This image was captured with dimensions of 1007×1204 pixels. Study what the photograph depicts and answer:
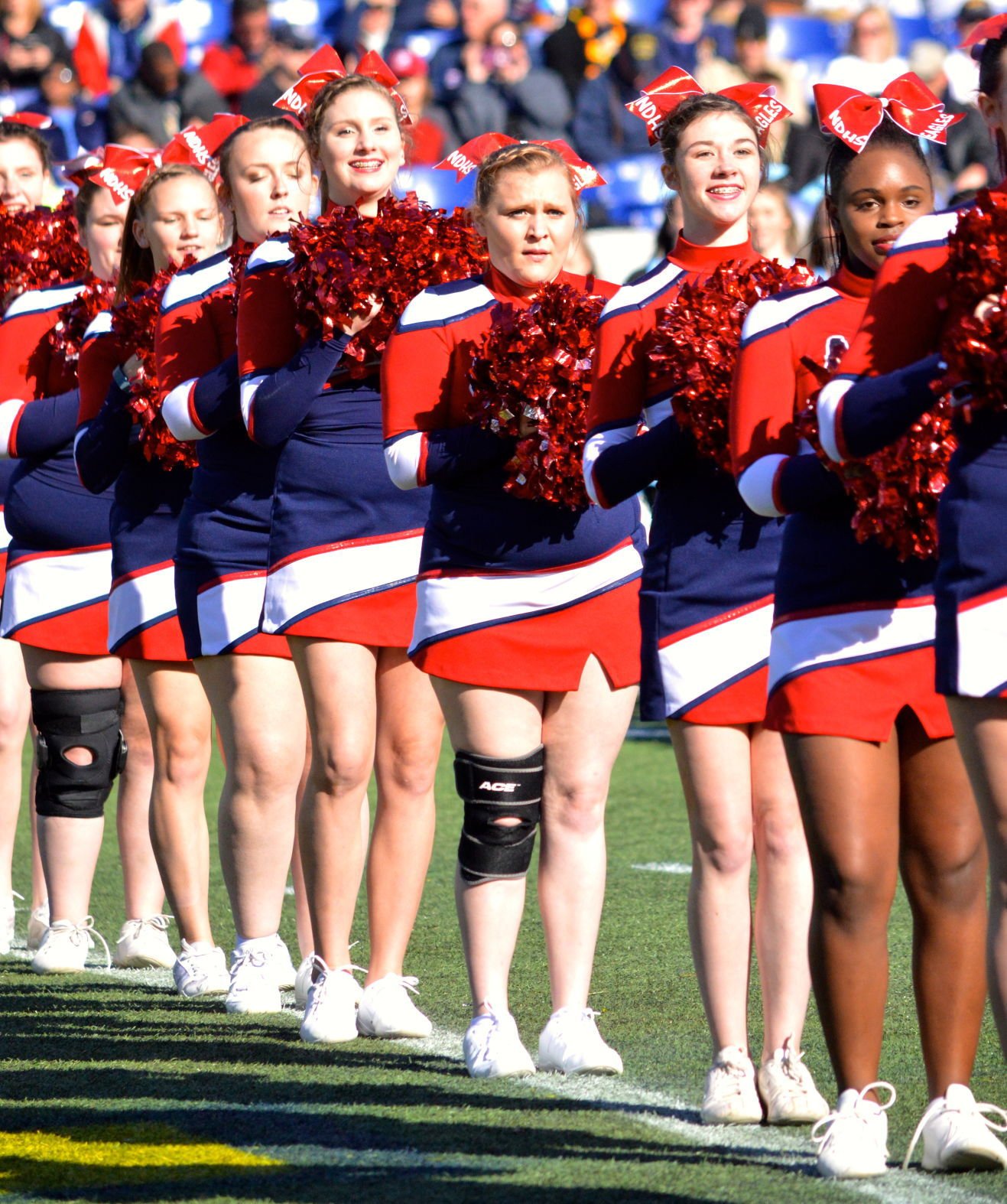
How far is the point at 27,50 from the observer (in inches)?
671

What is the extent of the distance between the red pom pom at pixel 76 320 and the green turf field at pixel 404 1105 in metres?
1.70

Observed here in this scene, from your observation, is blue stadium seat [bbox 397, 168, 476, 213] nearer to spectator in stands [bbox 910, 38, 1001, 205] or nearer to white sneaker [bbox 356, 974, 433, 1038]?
spectator in stands [bbox 910, 38, 1001, 205]

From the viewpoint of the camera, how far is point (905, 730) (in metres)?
3.53

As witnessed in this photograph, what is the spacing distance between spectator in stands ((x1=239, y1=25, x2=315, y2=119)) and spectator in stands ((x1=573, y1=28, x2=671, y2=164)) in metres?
2.15

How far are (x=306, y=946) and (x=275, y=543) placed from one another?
111 cm

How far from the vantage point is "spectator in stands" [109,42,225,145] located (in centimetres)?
1563

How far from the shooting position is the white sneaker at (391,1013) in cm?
480

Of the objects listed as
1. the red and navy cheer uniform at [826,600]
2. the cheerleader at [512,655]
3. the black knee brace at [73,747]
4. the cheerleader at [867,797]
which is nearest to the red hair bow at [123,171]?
the black knee brace at [73,747]

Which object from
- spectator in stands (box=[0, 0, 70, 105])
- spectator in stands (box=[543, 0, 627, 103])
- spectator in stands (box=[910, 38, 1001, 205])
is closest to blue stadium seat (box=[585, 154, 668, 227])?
spectator in stands (box=[543, 0, 627, 103])

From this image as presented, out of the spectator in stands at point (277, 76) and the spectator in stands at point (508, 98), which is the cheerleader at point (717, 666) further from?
the spectator in stands at point (508, 98)

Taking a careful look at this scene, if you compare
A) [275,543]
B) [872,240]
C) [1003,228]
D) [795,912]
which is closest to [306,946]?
[275,543]

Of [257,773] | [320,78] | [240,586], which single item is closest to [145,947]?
[257,773]

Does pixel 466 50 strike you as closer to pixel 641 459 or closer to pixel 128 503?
pixel 128 503

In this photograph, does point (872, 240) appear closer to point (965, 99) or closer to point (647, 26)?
point (965, 99)
